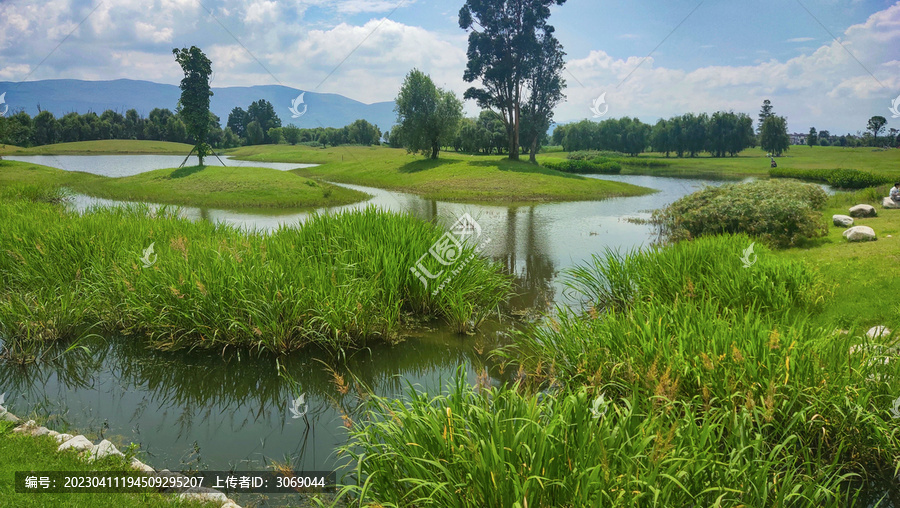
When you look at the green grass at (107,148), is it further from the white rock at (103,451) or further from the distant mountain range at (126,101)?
the white rock at (103,451)

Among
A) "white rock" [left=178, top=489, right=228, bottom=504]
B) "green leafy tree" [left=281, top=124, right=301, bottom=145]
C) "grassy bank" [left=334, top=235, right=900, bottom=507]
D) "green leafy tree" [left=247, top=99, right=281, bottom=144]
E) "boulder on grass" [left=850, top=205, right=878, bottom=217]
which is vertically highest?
"green leafy tree" [left=247, top=99, right=281, bottom=144]

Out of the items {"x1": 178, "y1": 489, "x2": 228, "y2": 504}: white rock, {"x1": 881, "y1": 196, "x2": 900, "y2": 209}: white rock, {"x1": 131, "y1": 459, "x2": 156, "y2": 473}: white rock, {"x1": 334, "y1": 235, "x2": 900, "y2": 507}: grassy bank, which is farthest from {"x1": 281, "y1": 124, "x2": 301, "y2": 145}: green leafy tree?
{"x1": 178, "y1": 489, "x2": 228, "y2": 504}: white rock

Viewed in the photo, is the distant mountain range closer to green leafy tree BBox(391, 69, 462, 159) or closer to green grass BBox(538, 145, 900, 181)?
green leafy tree BBox(391, 69, 462, 159)

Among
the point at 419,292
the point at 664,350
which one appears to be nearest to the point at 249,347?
the point at 419,292

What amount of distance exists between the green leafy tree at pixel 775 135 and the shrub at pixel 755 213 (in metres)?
38.7

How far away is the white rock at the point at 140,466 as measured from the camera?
4.75 m

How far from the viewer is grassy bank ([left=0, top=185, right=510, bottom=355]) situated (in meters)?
8.09

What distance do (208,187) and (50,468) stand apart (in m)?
29.4

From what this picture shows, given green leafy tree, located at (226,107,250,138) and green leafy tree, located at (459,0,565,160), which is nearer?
green leafy tree, located at (459,0,565,160)

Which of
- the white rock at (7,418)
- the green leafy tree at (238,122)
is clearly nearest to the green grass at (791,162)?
the white rock at (7,418)

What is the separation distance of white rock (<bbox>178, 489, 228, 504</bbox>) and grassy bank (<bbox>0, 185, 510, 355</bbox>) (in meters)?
3.34

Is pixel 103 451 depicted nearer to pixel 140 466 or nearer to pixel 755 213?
pixel 140 466

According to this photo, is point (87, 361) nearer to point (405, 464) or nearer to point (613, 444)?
point (405, 464)

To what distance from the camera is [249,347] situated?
8156 mm
